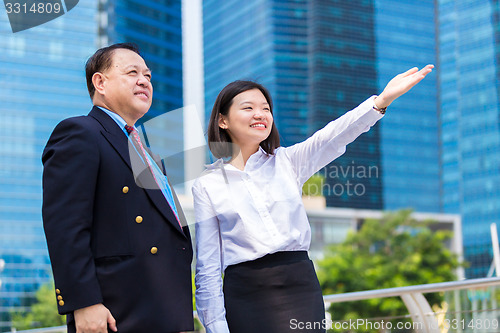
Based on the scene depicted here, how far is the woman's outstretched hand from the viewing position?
191cm

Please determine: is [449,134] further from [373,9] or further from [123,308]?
[123,308]

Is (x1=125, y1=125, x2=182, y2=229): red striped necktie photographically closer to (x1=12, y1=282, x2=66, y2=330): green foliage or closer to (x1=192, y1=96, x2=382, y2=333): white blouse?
(x1=192, y1=96, x2=382, y2=333): white blouse

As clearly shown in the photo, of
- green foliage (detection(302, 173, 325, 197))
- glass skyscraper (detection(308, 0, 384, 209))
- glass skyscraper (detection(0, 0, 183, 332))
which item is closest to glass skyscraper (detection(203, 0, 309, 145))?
glass skyscraper (detection(308, 0, 384, 209))

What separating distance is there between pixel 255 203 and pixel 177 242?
30cm

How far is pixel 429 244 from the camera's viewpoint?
92.1 feet

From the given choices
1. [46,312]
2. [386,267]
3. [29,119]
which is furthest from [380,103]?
[29,119]

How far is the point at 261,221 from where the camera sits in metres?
1.96

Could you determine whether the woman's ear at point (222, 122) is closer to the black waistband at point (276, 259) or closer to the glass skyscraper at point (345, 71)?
the black waistband at point (276, 259)

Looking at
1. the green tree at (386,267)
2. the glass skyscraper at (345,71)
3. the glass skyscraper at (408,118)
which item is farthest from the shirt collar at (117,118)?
the glass skyscraper at (408,118)

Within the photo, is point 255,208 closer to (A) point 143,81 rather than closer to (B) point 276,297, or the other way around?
(B) point 276,297

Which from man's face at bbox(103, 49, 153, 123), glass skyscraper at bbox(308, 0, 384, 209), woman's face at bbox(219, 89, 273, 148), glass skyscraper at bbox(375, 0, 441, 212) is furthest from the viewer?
glass skyscraper at bbox(375, 0, 441, 212)

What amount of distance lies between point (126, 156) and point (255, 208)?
433 millimetres

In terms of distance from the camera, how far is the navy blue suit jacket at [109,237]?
64.3 inches

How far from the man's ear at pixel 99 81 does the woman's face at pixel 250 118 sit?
45 centimetres
